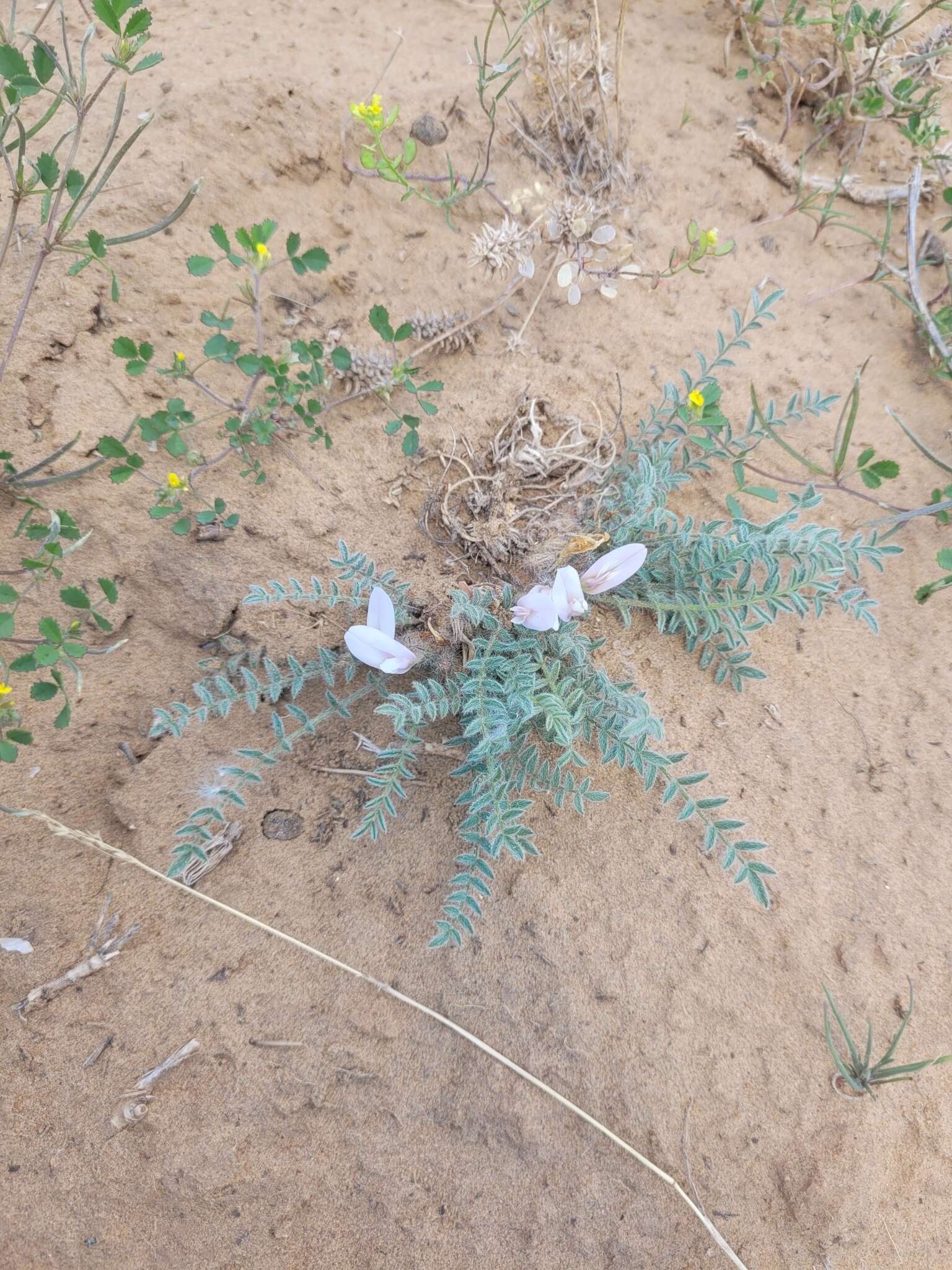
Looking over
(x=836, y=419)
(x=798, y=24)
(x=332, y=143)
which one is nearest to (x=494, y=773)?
(x=836, y=419)

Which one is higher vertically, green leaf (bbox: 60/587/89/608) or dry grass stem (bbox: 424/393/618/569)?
dry grass stem (bbox: 424/393/618/569)

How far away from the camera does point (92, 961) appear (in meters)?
1.71

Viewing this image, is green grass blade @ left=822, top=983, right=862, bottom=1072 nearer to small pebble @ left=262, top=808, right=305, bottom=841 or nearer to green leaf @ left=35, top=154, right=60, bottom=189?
small pebble @ left=262, top=808, right=305, bottom=841

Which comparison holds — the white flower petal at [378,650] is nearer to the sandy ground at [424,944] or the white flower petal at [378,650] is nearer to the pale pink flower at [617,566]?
the sandy ground at [424,944]

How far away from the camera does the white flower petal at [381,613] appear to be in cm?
171

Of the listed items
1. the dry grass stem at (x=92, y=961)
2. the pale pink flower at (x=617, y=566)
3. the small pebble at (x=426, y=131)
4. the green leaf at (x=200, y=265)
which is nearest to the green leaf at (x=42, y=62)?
the green leaf at (x=200, y=265)

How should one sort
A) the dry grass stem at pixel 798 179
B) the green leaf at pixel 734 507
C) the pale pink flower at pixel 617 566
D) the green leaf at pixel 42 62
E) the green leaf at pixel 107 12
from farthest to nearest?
the dry grass stem at pixel 798 179
the green leaf at pixel 734 507
the pale pink flower at pixel 617 566
the green leaf at pixel 42 62
the green leaf at pixel 107 12

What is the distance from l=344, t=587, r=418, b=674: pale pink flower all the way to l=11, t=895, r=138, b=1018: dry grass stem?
843 mm

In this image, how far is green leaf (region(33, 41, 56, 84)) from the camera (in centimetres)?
154

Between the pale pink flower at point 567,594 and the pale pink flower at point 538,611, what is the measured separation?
1cm

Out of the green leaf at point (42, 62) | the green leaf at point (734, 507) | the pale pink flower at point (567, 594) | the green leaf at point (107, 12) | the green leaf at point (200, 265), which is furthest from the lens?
the green leaf at point (734, 507)

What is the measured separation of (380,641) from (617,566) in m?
0.58

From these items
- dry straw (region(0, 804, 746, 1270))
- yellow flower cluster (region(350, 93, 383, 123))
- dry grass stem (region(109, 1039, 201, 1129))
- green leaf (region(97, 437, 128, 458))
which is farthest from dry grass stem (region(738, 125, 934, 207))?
dry grass stem (region(109, 1039, 201, 1129))

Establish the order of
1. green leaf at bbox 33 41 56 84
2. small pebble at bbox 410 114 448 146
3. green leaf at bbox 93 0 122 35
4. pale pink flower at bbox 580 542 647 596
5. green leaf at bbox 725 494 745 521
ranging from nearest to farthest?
green leaf at bbox 93 0 122 35
green leaf at bbox 33 41 56 84
pale pink flower at bbox 580 542 647 596
green leaf at bbox 725 494 745 521
small pebble at bbox 410 114 448 146
